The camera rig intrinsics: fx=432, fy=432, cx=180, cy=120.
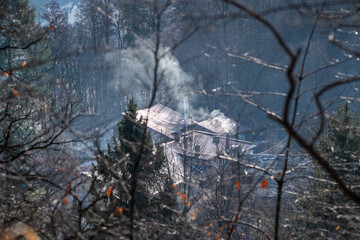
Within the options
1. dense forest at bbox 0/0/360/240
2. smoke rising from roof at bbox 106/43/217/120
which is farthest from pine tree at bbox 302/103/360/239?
smoke rising from roof at bbox 106/43/217/120

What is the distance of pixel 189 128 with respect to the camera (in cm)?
2422

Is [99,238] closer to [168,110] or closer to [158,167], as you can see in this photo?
[158,167]

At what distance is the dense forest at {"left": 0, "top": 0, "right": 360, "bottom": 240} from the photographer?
3.01 meters

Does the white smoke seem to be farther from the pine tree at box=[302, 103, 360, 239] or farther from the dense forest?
the pine tree at box=[302, 103, 360, 239]

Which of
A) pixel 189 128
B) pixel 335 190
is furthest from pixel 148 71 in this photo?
pixel 189 128

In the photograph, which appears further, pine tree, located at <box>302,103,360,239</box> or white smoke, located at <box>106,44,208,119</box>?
pine tree, located at <box>302,103,360,239</box>

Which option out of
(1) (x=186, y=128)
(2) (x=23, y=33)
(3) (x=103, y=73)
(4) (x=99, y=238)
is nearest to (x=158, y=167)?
(2) (x=23, y=33)

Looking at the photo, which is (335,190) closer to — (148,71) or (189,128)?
(148,71)

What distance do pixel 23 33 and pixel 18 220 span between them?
2393 millimetres

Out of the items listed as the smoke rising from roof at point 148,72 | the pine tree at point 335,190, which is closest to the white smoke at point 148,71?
the smoke rising from roof at point 148,72

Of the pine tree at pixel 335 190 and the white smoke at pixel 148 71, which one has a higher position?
the white smoke at pixel 148 71

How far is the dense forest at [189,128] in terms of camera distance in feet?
9.89

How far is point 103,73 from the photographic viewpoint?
3606cm

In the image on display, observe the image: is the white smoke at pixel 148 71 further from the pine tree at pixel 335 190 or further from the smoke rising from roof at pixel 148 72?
the pine tree at pixel 335 190
